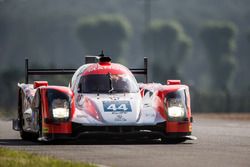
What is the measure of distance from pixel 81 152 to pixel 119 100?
2879 millimetres

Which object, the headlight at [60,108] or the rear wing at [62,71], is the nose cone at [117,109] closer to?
the headlight at [60,108]

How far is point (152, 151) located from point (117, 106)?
237cm

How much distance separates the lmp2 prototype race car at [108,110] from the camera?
18.6 m

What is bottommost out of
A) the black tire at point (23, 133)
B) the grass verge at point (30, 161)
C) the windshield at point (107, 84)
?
the grass verge at point (30, 161)

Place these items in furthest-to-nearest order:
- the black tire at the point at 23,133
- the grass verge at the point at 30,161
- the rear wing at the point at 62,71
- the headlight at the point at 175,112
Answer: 1. the rear wing at the point at 62,71
2. the black tire at the point at 23,133
3. the headlight at the point at 175,112
4. the grass verge at the point at 30,161

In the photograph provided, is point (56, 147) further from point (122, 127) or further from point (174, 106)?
point (174, 106)

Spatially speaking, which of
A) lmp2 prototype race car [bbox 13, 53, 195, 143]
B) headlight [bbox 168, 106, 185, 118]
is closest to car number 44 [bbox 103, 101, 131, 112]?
lmp2 prototype race car [bbox 13, 53, 195, 143]

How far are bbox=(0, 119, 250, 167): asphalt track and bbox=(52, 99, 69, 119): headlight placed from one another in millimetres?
536

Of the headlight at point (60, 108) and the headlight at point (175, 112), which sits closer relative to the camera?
the headlight at point (60, 108)

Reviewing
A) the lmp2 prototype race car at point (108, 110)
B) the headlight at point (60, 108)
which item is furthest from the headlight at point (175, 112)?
the headlight at point (60, 108)

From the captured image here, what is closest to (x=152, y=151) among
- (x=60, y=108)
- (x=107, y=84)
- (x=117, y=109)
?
(x=117, y=109)

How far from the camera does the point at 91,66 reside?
21047mm

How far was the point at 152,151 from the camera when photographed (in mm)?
16688

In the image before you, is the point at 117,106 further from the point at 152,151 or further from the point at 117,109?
the point at 152,151
